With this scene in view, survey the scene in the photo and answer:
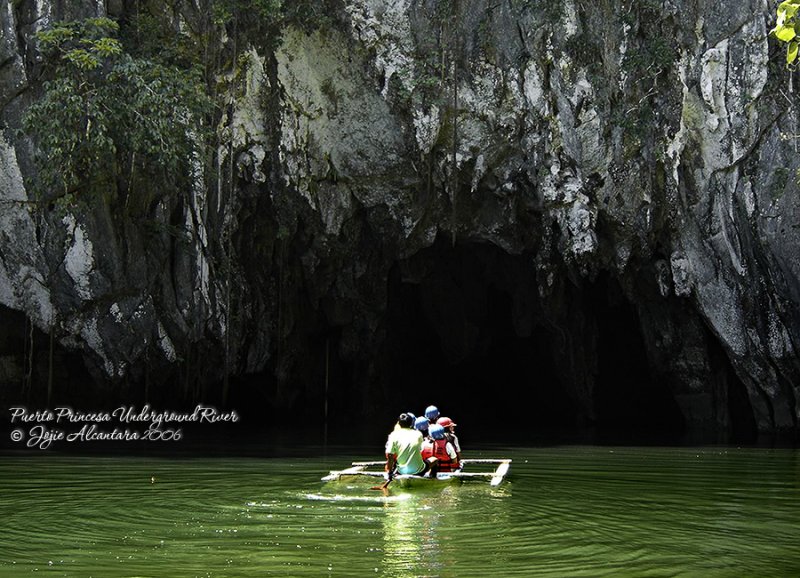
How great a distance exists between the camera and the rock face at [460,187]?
1798 centimetres

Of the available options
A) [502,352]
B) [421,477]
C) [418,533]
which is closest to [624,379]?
[502,352]

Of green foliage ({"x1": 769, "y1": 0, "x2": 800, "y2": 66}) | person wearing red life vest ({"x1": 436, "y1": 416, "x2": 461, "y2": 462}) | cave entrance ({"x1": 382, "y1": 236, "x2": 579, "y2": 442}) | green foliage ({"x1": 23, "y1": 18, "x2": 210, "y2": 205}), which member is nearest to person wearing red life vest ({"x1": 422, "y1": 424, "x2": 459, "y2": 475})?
person wearing red life vest ({"x1": 436, "y1": 416, "x2": 461, "y2": 462})

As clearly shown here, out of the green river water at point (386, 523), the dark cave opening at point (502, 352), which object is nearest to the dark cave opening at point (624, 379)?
the dark cave opening at point (502, 352)

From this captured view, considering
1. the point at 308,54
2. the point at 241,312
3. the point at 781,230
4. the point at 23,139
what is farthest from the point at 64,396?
the point at 781,230

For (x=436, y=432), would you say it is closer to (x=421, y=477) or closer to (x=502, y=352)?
(x=421, y=477)

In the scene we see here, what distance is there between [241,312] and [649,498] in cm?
1256

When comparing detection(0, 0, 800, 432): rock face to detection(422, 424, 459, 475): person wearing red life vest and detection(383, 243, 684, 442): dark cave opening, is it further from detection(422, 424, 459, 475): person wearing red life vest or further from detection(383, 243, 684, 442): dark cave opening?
Answer: detection(422, 424, 459, 475): person wearing red life vest

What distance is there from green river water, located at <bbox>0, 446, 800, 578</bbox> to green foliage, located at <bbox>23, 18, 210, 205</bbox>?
217 inches

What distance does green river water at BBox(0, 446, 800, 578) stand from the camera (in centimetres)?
638

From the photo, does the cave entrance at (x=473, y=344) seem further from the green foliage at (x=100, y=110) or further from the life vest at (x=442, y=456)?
the life vest at (x=442, y=456)

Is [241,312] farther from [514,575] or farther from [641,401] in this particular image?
[514,575]

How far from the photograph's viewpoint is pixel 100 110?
55.2 ft

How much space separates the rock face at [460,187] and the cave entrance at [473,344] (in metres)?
3.29

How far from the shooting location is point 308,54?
1973cm
